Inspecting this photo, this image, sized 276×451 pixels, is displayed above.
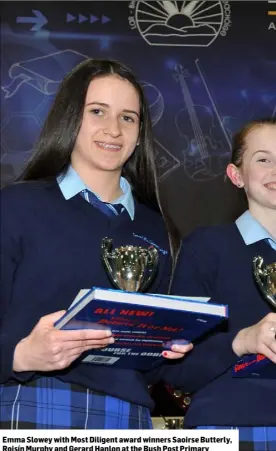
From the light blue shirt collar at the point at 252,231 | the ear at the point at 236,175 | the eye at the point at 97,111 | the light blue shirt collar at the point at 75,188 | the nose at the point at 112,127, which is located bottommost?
the light blue shirt collar at the point at 252,231

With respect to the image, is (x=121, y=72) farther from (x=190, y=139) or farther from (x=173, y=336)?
(x=190, y=139)

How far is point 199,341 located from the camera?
1.68 metres

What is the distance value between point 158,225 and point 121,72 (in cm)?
39

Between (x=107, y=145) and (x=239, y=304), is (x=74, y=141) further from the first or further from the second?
(x=239, y=304)

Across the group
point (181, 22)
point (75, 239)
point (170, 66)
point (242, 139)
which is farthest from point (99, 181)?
point (181, 22)

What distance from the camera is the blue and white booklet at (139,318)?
1273 millimetres

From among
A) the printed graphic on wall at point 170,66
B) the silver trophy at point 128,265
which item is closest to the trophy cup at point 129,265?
the silver trophy at point 128,265

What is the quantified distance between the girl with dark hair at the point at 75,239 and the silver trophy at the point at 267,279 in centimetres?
24

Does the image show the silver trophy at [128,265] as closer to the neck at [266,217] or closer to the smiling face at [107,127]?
the smiling face at [107,127]

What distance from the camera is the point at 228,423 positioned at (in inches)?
62.6

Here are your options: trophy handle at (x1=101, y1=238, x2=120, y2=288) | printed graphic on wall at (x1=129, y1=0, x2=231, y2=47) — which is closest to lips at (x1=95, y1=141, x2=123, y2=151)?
trophy handle at (x1=101, y1=238, x2=120, y2=288)

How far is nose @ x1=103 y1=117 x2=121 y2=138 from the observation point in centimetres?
175

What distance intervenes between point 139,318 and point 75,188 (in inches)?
20.2

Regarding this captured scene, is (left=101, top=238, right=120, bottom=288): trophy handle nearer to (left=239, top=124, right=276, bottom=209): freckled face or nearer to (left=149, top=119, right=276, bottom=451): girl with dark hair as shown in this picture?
(left=149, top=119, right=276, bottom=451): girl with dark hair
